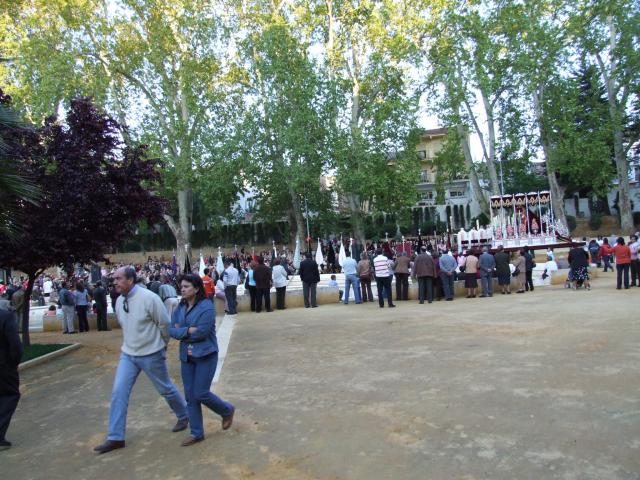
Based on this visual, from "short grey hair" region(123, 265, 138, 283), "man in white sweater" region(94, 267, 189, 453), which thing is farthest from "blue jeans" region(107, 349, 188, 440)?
"short grey hair" region(123, 265, 138, 283)

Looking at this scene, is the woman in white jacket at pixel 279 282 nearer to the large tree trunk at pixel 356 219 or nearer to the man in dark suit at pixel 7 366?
the man in dark suit at pixel 7 366

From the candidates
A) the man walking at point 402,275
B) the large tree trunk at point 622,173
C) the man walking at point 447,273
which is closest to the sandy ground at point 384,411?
the man walking at point 402,275

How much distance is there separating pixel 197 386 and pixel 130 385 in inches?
28.1

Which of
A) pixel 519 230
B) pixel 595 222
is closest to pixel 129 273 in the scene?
pixel 519 230

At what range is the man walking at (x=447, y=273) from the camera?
16016mm

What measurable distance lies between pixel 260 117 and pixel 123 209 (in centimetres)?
2202

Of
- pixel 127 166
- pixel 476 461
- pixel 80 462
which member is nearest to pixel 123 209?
pixel 127 166

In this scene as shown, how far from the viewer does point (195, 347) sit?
16.0ft

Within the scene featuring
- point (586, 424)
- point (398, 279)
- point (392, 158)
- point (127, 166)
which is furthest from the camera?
point (392, 158)

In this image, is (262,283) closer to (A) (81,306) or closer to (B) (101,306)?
(B) (101,306)

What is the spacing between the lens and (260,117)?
32656 millimetres

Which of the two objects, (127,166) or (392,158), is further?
(392,158)

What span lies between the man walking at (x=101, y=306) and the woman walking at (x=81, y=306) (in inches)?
11.3

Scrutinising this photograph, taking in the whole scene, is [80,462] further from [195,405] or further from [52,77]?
[52,77]
